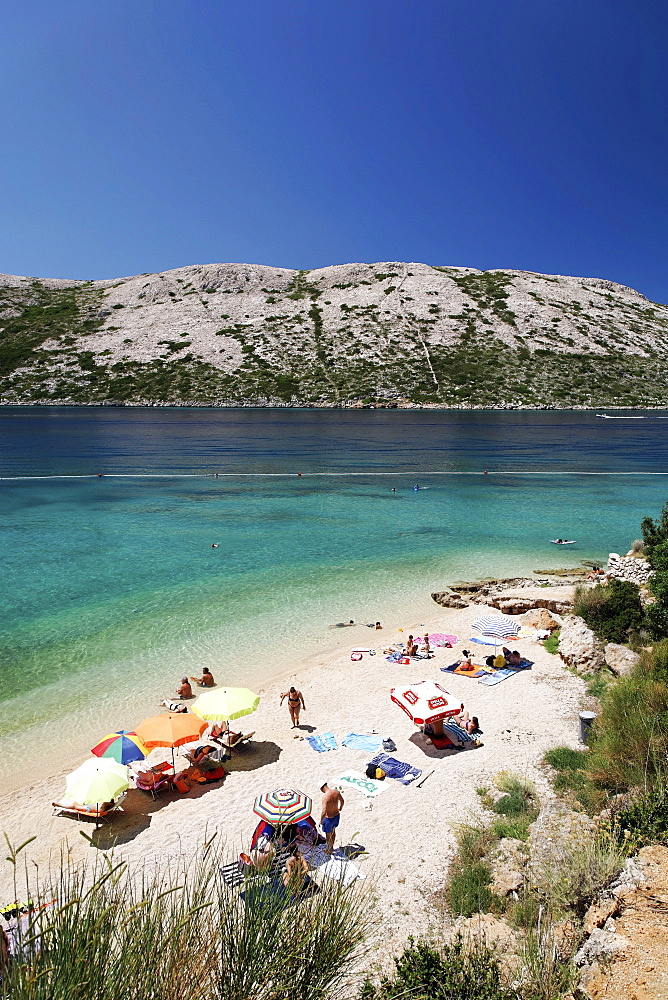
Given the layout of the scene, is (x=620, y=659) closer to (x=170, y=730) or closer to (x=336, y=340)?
(x=170, y=730)

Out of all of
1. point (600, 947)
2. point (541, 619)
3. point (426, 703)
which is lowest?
point (541, 619)

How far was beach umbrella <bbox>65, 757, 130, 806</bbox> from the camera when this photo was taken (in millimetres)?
11072

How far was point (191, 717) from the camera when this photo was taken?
13.9 meters

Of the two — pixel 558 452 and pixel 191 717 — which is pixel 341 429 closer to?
pixel 558 452

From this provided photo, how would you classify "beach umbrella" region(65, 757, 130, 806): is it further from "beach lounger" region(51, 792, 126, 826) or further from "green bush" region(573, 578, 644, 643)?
"green bush" region(573, 578, 644, 643)

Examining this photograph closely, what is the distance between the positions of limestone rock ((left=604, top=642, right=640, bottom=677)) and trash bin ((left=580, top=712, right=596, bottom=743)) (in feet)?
12.3

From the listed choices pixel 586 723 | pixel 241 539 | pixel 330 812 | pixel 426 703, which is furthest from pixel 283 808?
pixel 241 539

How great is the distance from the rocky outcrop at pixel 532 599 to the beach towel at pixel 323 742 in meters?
11.5

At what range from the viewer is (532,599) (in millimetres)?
23297

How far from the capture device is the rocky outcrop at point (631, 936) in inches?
199

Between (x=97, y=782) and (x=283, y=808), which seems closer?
(x=283, y=808)

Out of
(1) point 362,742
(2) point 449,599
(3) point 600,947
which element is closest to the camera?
(3) point 600,947

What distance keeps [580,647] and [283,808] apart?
1179 centimetres

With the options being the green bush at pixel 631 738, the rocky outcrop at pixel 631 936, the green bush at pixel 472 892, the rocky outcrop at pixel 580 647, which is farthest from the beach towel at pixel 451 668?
the rocky outcrop at pixel 631 936
